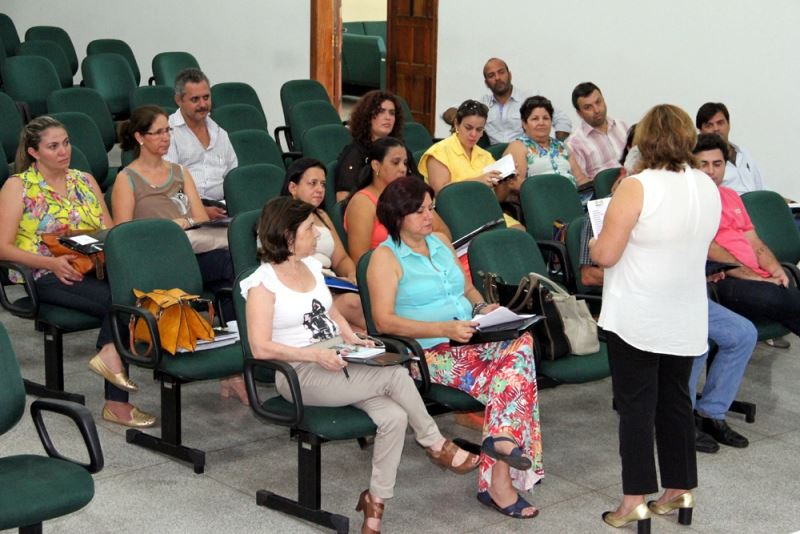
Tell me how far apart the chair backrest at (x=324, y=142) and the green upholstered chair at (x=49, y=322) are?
2.42m

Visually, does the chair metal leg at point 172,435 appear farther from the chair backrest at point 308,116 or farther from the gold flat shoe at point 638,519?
the chair backrest at point 308,116

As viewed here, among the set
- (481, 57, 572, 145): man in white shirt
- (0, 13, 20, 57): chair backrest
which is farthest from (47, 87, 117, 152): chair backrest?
(0, 13, 20, 57): chair backrest

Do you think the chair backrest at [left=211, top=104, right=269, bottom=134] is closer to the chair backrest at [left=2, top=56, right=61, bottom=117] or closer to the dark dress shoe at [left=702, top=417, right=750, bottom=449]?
the chair backrest at [left=2, top=56, right=61, bottom=117]

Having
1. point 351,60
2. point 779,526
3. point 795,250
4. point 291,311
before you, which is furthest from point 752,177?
point 351,60

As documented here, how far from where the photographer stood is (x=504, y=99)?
843 centimetres

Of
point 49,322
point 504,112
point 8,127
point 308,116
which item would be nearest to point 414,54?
point 504,112

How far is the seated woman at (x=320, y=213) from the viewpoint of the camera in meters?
5.12

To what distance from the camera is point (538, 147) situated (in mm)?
6766

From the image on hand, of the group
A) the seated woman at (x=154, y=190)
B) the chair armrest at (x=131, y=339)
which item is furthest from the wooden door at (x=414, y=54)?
the chair armrest at (x=131, y=339)

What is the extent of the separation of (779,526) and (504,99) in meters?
4.83

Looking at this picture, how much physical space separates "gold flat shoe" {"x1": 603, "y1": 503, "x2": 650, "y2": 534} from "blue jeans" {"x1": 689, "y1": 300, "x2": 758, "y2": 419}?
1022 mm

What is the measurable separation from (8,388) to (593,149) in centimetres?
469

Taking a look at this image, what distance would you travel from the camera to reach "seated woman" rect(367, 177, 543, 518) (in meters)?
4.10

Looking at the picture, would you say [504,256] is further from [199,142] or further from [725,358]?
[199,142]
